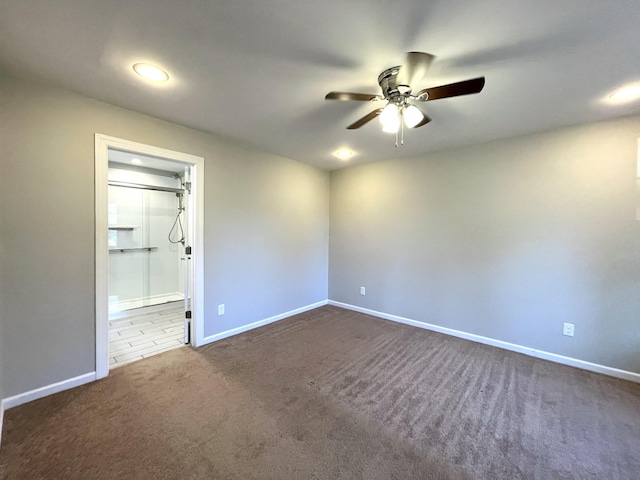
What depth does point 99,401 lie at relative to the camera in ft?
6.72

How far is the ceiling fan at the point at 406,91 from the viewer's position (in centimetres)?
152

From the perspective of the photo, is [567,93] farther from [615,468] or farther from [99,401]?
[99,401]

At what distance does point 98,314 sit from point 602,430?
3933mm

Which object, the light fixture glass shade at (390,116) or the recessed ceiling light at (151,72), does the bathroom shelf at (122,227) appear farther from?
the light fixture glass shade at (390,116)

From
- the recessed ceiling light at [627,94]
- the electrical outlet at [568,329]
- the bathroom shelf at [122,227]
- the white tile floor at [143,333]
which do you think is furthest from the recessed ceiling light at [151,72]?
the electrical outlet at [568,329]

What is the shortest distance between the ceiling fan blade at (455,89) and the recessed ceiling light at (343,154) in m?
1.91

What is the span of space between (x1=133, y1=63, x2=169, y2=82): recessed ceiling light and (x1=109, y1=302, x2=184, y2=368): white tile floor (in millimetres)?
2579

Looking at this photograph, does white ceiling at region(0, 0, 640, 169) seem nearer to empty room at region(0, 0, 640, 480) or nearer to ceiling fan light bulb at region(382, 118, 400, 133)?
empty room at region(0, 0, 640, 480)

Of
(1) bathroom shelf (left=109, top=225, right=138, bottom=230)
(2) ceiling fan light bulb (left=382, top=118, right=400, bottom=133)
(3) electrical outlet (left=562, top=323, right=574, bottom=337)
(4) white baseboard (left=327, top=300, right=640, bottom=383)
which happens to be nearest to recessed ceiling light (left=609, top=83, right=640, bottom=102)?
(2) ceiling fan light bulb (left=382, top=118, right=400, bottom=133)

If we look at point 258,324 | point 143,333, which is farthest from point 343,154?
point 143,333

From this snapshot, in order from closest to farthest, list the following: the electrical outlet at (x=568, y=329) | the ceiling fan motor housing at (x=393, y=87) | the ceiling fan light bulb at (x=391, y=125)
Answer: the ceiling fan motor housing at (x=393, y=87)
the ceiling fan light bulb at (x=391, y=125)
the electrical outlet at (x=568, y=329)

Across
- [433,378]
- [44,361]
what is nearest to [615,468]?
[433,378]

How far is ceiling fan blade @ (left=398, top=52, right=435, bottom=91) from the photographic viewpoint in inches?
Result: 59.9

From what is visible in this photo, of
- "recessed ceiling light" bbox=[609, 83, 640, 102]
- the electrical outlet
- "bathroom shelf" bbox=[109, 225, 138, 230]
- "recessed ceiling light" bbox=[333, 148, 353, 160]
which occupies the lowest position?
the electrical outlet
